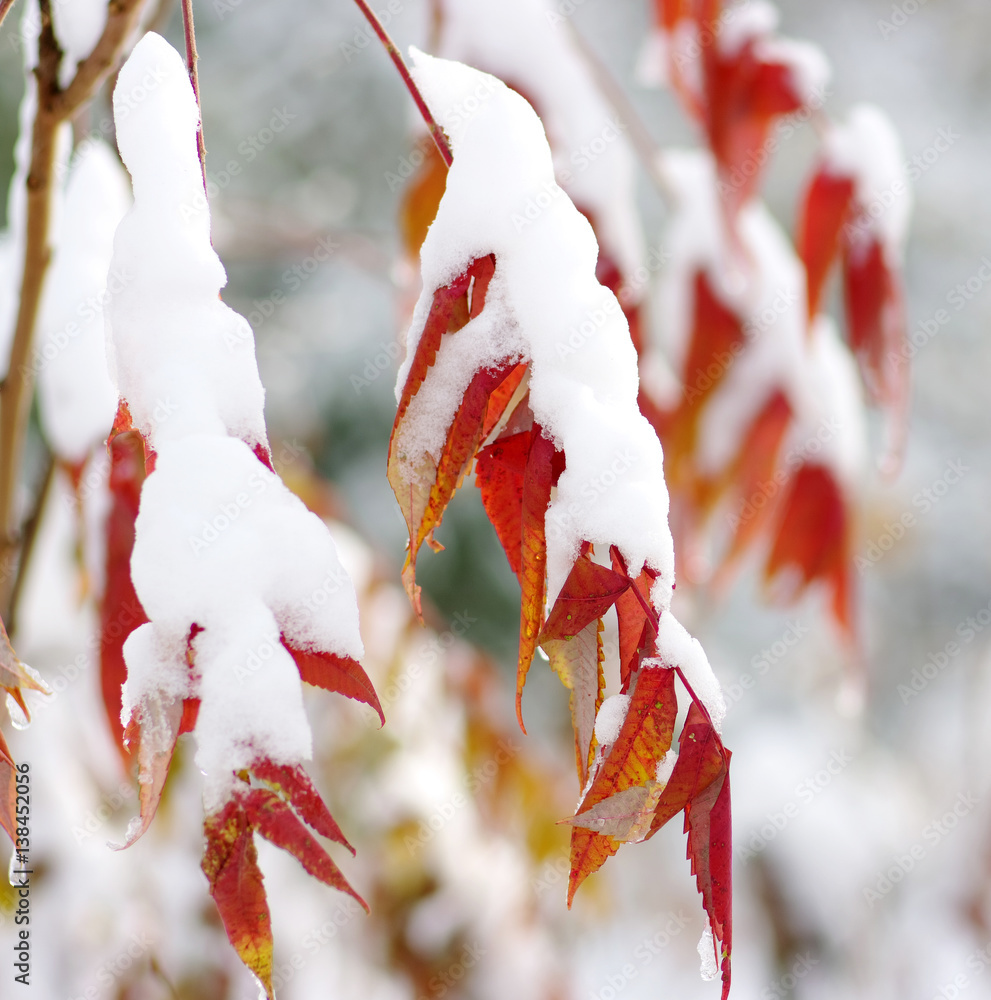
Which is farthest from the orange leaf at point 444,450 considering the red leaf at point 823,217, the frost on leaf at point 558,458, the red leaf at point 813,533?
the red leaf at point 813,533

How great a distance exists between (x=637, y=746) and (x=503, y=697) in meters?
2.17

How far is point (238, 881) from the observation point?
27 centimetres

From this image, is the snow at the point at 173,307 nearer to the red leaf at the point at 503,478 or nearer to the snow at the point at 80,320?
the red leaf at the point at 503,478

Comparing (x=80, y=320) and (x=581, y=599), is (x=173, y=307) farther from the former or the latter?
(x=80, y=320)

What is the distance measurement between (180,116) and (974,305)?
4.90 meters

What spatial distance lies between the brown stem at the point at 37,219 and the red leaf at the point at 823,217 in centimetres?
55

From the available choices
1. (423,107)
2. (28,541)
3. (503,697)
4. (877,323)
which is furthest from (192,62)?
(503,697)

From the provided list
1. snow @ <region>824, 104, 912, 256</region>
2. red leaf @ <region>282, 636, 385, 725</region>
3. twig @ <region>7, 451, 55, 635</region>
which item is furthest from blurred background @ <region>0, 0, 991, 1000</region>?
red leaf @ <region>282, 636, 385, 725</region>

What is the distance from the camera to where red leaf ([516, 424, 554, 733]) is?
0.29 meters

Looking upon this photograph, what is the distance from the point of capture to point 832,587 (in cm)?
94

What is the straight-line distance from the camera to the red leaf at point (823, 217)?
80 cm

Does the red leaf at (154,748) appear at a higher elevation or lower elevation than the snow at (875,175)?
lower

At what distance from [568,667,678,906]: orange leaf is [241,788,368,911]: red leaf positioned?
76 mm

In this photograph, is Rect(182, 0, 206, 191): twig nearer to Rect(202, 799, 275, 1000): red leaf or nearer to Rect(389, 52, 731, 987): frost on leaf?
Rect(389, 52, 731, 987): frost on leaf
